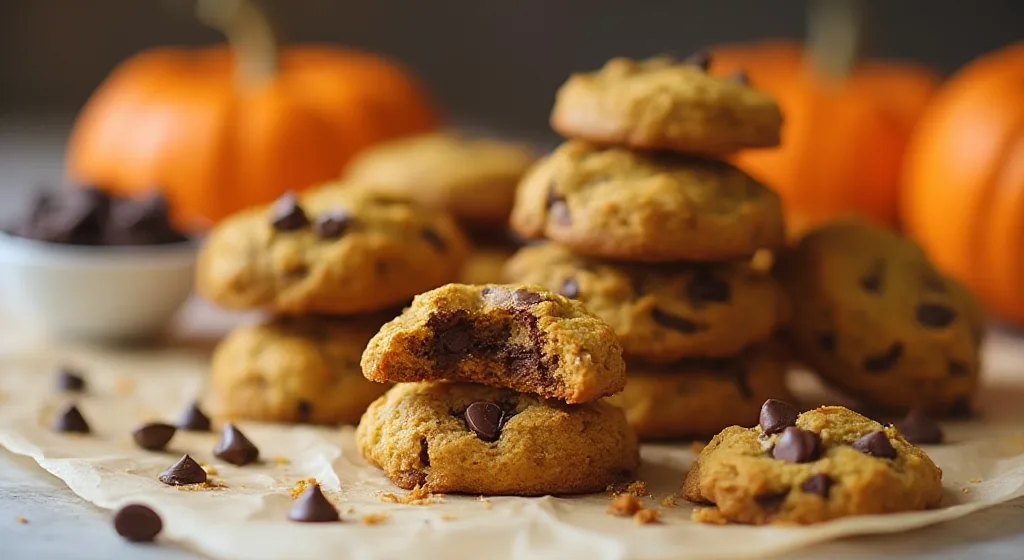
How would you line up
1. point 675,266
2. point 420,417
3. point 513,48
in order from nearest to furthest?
point 420,417, point 675,266, point 513,48

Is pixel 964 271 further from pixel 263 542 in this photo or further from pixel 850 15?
pixel 263 542

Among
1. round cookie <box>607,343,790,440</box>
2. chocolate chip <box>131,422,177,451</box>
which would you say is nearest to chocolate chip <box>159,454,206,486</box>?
chocolate chip <box>131,422,177,451</box>

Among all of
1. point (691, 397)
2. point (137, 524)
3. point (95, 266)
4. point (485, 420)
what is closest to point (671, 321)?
point (691, 397)

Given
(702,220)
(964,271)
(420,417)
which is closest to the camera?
(420,417)

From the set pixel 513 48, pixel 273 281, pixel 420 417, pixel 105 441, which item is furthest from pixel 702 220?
Answer: pixel 513 48

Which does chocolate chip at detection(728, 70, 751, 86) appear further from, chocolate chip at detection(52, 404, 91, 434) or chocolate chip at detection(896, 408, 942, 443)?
chocolate chip at detection(52, 404, 91, 434)

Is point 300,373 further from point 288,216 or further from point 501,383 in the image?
point 501,383

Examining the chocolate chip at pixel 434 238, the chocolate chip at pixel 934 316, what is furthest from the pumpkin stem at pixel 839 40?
the chocolate chip at pixel 434 238
